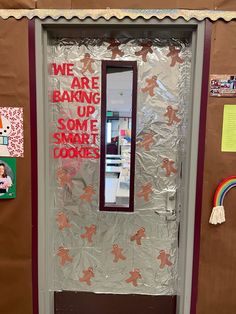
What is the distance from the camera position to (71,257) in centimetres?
177

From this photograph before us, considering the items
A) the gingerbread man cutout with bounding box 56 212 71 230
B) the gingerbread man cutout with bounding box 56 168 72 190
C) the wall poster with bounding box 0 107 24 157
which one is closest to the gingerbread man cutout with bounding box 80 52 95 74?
the wall poster with bounding box 0 107 24 157

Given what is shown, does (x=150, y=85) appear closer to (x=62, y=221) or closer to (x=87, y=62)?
(x=87, y=62)

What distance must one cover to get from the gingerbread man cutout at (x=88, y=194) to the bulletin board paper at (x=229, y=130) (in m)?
0.77

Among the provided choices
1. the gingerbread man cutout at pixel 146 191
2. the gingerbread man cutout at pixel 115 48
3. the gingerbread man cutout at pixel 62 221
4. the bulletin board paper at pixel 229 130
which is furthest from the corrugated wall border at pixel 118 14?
the gingerbread man cutout at pixel 62 221

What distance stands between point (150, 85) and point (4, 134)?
0.85 m

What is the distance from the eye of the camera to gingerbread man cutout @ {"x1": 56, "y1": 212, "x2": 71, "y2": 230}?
174cm

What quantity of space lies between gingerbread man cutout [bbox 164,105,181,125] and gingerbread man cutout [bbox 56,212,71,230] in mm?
829

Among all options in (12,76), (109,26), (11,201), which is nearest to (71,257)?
(11,201)

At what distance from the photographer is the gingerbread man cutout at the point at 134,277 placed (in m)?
1.77

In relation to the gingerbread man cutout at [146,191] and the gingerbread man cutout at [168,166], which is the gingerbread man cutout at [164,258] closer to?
the gingerbread man cutout at [146,191]

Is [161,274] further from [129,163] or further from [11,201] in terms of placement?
[11,201]

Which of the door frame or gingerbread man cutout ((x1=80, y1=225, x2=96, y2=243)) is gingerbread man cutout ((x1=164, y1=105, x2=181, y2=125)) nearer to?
the door frame

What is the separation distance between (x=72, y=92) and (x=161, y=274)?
1209 millimetres

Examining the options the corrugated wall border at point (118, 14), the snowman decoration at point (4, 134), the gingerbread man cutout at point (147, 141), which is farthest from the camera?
the gingerbread man cutout at point (147, 141)
